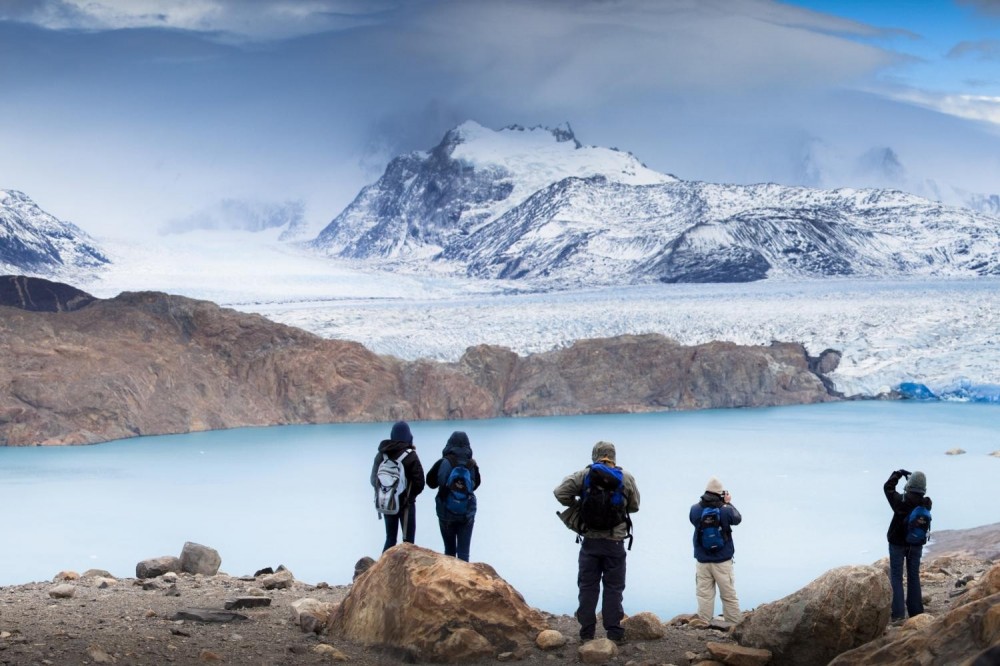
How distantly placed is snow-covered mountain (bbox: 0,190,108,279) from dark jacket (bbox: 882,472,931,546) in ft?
164

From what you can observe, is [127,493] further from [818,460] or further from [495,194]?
[495,194]

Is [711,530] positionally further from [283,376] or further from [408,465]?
[283,376]

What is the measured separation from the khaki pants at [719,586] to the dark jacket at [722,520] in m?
0.04

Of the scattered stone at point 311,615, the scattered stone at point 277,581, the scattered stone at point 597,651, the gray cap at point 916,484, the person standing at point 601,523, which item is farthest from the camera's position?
the scattered stone at point 277,581

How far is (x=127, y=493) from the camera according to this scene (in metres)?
17.5

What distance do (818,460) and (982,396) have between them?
12.5 m

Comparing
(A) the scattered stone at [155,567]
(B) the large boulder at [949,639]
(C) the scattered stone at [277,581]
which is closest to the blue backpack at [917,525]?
(B) the large boulder at [949,639]

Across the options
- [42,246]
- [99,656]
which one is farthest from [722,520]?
[42,246]

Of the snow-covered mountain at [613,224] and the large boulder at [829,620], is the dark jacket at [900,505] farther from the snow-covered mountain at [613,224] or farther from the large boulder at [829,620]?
the snow-covered mountain at [613,224]

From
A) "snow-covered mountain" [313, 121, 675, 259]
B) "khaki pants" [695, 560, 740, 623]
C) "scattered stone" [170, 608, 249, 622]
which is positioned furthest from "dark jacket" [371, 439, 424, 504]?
"snow-covered mountain" [313, 121, 675, 259]

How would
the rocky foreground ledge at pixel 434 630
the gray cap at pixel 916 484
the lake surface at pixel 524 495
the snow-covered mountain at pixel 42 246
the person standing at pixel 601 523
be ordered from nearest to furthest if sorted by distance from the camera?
the rocky foreground ledge at pixel 434 630
the person standing at pixel 601 523
the gray cap at pixel 916 484
the lake surface at pixel 524 495
the snow-covered mountain at pixel 42 246

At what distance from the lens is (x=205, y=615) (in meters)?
5.53

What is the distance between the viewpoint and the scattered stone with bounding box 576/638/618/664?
16.7 ft

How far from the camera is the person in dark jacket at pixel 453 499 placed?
5.93 meters
